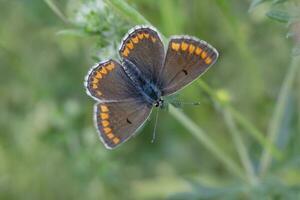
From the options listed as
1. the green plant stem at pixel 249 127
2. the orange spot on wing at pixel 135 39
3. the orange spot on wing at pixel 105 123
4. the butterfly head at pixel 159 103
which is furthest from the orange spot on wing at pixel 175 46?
the green plant stem at pixel 249 127

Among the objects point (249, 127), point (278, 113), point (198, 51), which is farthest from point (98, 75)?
point (278, 113)

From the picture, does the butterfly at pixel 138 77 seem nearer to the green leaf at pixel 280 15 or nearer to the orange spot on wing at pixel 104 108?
the orange spot on wing at pixel 104 108

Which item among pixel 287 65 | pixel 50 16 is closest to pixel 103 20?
pixel 50 16

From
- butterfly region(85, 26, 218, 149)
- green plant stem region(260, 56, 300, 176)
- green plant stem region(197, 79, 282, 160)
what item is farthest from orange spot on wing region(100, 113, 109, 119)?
green plant stem region(260, 56, 300, 176)

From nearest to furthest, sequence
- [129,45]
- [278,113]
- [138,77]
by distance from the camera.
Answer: [129,45] < [138,77] < [278,113]

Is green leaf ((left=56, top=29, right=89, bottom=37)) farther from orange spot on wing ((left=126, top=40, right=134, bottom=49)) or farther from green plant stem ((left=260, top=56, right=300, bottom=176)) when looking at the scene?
green plant stem ((left=260, top=56, right=300, bottom=176))

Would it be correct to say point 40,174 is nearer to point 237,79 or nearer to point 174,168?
point 174,168

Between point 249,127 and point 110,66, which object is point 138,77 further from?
point 249,127
